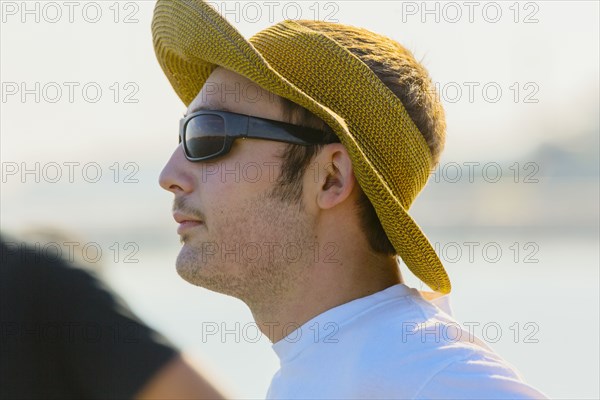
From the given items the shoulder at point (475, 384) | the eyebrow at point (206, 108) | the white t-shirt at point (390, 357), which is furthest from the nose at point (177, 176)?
the shoulder at point (475, 384)

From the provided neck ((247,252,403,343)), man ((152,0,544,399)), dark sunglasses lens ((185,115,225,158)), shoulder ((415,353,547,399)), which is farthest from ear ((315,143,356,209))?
shoulder ((415,353,547,399))

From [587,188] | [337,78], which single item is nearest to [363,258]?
[337,78]

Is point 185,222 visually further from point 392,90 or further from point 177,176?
point 392,90

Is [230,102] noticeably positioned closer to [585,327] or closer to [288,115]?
[288,115]

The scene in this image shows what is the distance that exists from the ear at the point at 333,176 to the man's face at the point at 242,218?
78 millimetres

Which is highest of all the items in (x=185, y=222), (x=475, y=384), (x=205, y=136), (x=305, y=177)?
(x=205, y=136)

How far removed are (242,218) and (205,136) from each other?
0.28 meters

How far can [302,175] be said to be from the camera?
126 inches

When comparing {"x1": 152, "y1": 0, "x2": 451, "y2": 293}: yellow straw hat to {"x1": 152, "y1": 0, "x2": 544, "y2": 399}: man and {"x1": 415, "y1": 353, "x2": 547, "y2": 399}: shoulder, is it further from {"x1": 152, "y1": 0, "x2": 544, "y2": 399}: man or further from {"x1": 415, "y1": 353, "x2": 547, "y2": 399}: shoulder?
{"x1": 415, "y1": 353, "x2": 547, "y2": 399}: shoulder

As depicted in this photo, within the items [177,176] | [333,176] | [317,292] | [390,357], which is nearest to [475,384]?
[390,357]

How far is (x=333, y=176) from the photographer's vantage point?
322 centimetres

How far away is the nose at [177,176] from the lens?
3271 mm

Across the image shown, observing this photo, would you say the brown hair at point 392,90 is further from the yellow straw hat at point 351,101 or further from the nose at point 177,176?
the nose at point 177,176

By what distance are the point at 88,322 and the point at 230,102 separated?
770mm
